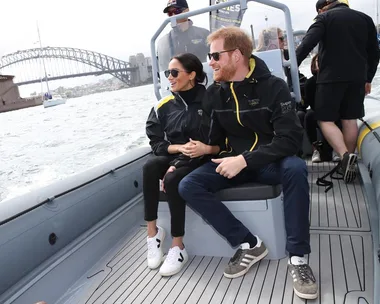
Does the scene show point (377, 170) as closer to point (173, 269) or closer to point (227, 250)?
point (227, 250)

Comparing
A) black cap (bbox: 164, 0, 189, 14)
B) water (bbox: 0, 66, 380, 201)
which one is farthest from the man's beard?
water (bbox: 0, 66, 380, 201)

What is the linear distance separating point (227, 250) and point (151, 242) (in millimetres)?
364

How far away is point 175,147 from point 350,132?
Answer: 125cm

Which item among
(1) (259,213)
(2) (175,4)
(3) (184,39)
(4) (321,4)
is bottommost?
(1) (259,213)

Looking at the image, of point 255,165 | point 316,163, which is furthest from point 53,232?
point 316,163

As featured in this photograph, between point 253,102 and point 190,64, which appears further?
point 190,64

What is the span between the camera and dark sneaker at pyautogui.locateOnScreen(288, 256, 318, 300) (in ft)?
4.14

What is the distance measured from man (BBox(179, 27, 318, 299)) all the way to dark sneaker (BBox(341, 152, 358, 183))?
78 cm

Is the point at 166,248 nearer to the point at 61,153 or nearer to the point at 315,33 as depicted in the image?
the point at 315,33

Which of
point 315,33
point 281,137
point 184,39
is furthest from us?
point 184,39

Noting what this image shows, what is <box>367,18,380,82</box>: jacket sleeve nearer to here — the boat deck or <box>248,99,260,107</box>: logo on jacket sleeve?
the boat deck

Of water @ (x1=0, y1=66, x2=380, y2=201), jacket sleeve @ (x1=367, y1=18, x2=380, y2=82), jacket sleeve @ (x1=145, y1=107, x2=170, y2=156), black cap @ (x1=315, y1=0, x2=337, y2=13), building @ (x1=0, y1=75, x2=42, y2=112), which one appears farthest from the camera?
building @ (x1=0, y1=75, x2=42, y2=112)

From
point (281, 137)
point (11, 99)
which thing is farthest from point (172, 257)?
point (11, 99)

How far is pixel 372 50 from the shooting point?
2.24 m
